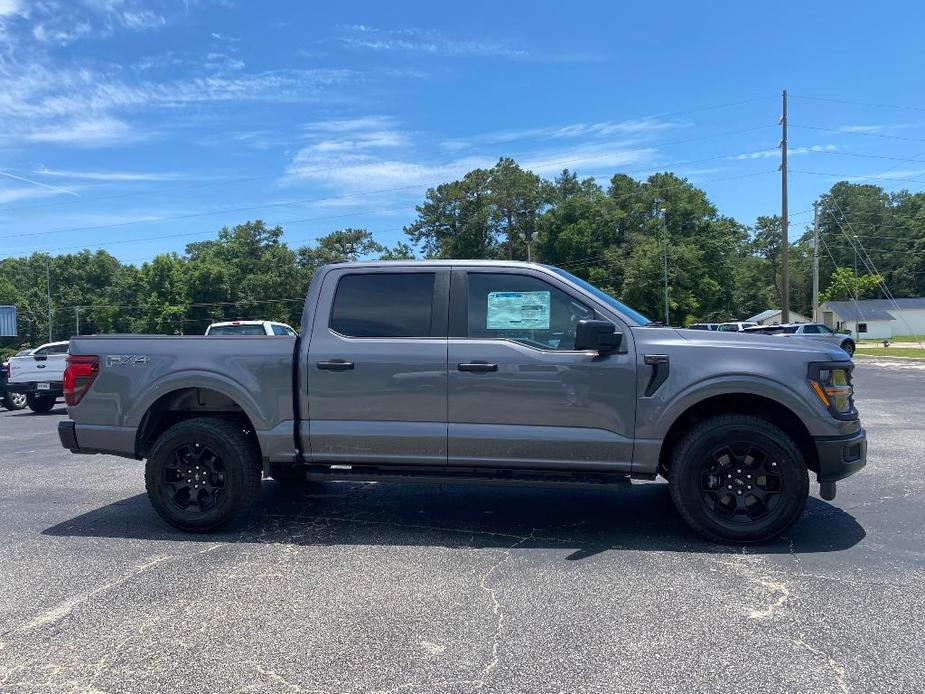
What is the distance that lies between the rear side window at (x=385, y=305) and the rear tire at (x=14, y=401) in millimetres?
15133

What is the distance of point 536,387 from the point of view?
15.6ft

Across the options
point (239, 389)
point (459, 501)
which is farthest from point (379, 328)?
point (459, 501)

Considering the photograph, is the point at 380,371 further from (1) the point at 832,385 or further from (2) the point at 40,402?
(2) the point at 40,402

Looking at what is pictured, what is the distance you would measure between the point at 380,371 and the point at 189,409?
1671 millimetres

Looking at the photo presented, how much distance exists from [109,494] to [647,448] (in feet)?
17.2

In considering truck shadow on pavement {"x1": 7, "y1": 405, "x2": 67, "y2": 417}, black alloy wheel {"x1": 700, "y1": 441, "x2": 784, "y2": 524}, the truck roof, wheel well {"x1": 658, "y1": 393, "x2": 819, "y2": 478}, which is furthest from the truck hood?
truck shadow on pavement {"x1": 7, "y1": 405, "x2": 67, "y2": 417}

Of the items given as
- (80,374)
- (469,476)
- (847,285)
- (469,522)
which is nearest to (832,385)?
(469,476)

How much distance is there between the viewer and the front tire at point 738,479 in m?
4.59

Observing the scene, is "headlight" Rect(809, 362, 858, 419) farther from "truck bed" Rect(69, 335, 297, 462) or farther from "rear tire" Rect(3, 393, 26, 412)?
"rear tire" Rect(3, 393, 26, 412)

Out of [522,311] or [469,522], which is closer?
[522,311]

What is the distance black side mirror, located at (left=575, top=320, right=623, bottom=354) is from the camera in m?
4.58

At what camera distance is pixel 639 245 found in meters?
57.5

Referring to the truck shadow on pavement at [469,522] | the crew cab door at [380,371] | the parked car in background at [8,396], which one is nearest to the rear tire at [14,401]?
the parked car in background at [8,396]

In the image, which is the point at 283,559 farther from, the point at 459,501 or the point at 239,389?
the point at 459,501
